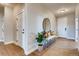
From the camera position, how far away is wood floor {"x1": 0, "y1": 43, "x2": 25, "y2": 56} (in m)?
1.84

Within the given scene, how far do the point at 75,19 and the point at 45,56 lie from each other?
2.79 feet

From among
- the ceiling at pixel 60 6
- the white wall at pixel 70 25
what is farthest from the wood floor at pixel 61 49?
the ceiling at pixel 60 6

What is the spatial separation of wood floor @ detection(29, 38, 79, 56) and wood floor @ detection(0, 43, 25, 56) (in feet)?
0.73

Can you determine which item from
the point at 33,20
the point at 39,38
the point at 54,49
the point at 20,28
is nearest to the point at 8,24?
the point at 20,28

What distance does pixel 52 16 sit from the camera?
2.01 m

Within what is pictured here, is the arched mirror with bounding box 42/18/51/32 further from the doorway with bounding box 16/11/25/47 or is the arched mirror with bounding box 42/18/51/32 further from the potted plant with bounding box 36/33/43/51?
the doorway with bounding box 16/11/25/47

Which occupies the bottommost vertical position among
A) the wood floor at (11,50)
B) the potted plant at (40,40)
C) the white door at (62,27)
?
the wood floor at (11,50)

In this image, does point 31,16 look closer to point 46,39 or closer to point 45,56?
point 46,39

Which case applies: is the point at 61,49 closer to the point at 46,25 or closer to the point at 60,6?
the point at 46,25

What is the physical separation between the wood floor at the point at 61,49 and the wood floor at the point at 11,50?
22 centimetres

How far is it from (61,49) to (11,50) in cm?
88

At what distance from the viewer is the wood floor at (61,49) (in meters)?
1.85

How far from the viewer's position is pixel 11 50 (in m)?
1.90

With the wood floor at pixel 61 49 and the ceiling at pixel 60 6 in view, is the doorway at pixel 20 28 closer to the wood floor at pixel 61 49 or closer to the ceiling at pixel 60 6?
the wood floor at pixel 61 49
